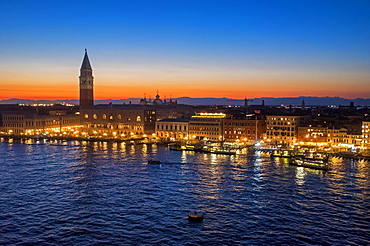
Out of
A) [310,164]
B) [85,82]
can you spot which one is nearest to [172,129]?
[85,82]

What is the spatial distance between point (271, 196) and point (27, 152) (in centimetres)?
3138

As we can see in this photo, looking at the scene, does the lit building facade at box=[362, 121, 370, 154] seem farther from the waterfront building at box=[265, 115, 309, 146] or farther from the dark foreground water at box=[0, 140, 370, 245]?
the dark foreground water at box=[0, 140, 370, 245]

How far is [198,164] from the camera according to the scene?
38.8 m

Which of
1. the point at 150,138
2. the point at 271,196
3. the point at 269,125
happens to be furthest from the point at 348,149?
the point at 150,138

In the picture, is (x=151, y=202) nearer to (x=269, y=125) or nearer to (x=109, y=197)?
(x=109, y=197)

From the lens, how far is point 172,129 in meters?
64.7

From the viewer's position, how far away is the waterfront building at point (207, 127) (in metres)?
60.8

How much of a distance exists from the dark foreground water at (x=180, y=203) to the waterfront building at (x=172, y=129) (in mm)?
25180

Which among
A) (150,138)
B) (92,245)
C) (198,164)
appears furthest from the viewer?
(150,138)

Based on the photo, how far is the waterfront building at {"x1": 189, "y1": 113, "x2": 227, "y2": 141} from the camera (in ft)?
199

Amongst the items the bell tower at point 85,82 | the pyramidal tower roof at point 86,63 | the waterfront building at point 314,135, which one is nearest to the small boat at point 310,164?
the waterfront building at point 314,135

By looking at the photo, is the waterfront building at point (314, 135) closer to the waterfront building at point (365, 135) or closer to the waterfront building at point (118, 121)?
the waterfront building at point (365, 135)

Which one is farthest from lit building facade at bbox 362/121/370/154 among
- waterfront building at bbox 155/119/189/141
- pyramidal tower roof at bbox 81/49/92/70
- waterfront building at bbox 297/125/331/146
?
pyramidal tower roof at bbox 81/49/92/70

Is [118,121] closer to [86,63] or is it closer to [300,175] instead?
[86,63]
